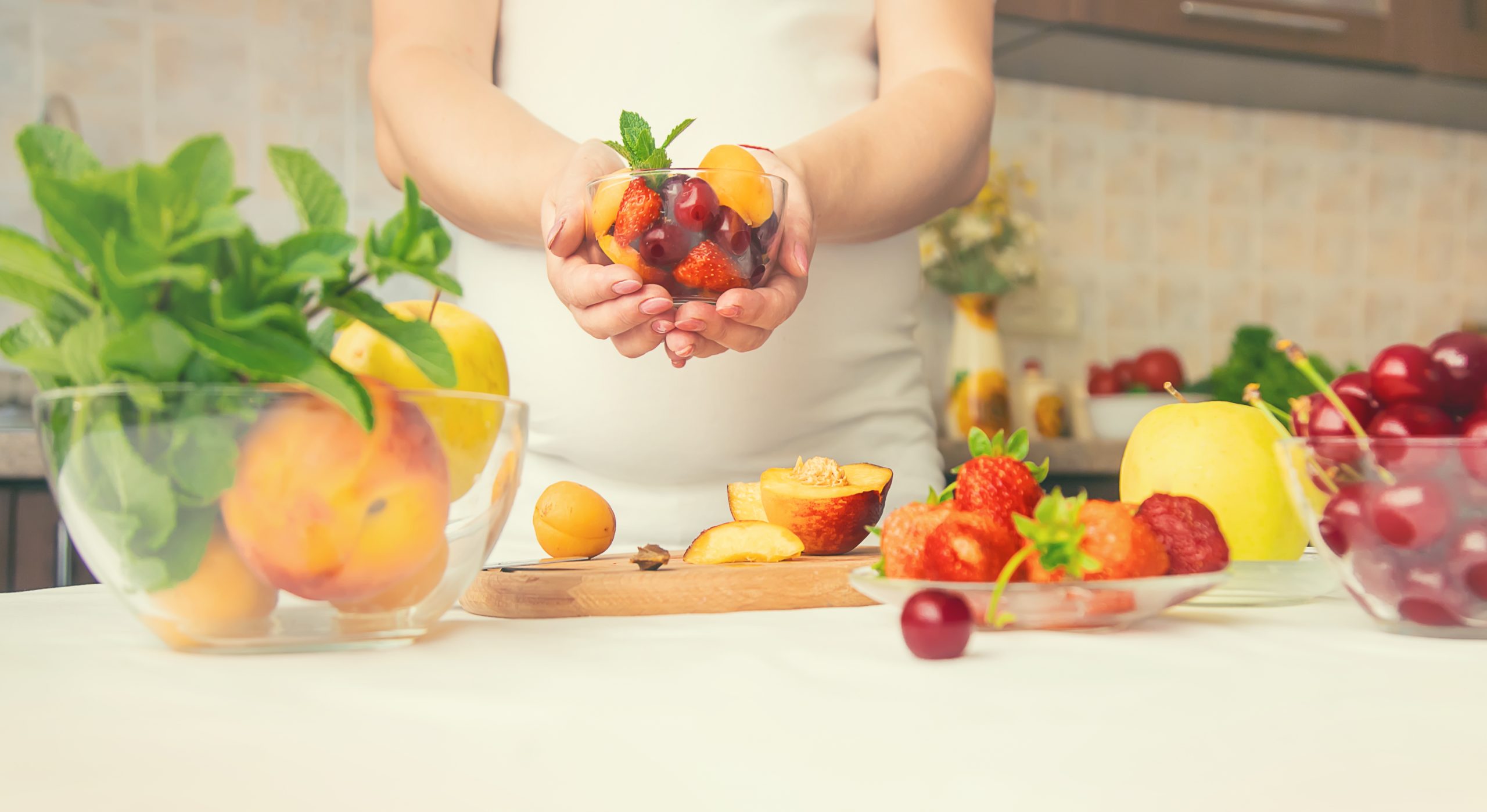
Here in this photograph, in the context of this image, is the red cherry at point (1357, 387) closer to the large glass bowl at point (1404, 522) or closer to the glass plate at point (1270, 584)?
the large glass bowl at point (1404, 522)

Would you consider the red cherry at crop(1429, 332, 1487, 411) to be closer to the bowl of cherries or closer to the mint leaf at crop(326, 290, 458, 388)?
the bowl of cherries

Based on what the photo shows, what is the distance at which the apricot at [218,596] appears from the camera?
0.47 metres

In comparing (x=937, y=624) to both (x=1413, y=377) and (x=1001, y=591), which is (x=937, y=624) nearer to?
(x=1001, y=591)

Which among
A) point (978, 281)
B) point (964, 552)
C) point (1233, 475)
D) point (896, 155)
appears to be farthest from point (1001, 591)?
point (978, 281)

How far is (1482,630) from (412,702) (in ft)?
1.60

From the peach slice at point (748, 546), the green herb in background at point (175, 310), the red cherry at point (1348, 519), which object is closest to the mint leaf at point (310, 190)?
the green herb in background at point (175, 310)

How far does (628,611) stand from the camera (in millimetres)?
673

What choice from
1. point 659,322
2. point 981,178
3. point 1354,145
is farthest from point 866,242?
point 1354,145

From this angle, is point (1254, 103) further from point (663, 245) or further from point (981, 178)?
point (663, 245)

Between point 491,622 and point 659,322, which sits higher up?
point 659,322

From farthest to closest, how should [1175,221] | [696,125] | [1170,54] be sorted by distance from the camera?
1. [1175,221]
2. [1170,54]
3. [696,125]

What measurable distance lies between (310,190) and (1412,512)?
50 cm

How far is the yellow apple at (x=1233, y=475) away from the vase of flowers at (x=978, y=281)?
5.27 feet

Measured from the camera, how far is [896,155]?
1.04 meters
